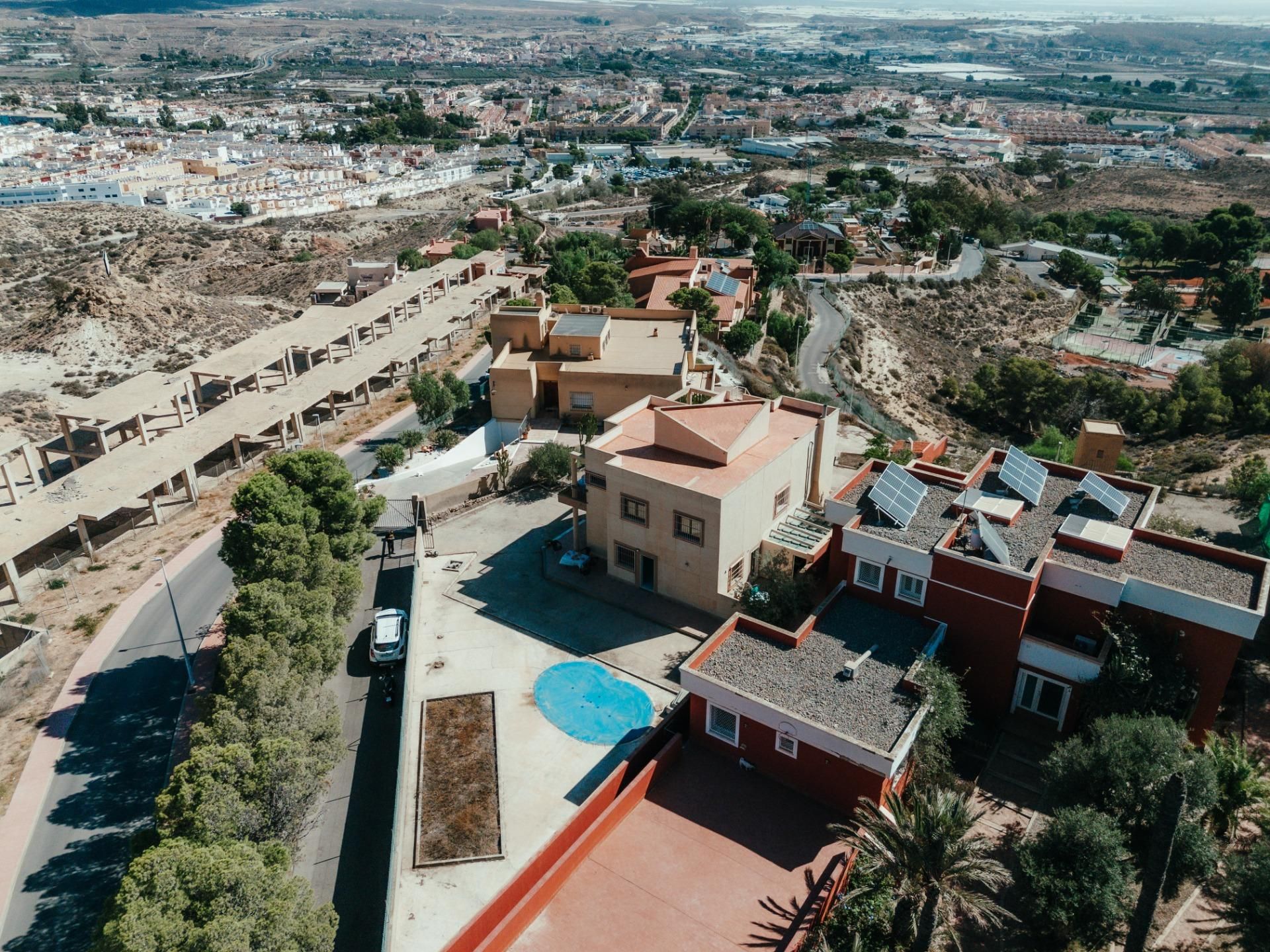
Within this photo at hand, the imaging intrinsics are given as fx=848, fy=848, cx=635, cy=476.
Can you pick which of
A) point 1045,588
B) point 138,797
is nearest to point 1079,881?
point 1045,588

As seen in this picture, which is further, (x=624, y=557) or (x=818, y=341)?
(x=818, y=341)

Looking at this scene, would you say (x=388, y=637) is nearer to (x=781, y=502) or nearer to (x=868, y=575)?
(x=781, y=502)

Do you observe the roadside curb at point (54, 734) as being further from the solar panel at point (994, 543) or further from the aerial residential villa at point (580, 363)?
the solar panel at point (994, 543)

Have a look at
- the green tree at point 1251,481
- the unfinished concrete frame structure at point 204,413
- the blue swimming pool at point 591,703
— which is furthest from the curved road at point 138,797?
the green tree at point 1251,481

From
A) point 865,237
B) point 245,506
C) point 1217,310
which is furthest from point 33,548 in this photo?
point 1217,310

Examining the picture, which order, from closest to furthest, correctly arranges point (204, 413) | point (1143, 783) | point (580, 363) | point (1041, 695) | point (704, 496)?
point (1143, 783) < point (1041, 695) < point (704, 496) < point (580, 363) < point (204, 413)

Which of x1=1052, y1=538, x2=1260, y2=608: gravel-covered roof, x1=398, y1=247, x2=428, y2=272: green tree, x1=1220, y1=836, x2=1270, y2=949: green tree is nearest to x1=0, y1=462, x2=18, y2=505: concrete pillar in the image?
x1=1052, y1=538, x2=1260, y2=608: gravel-covered roof
